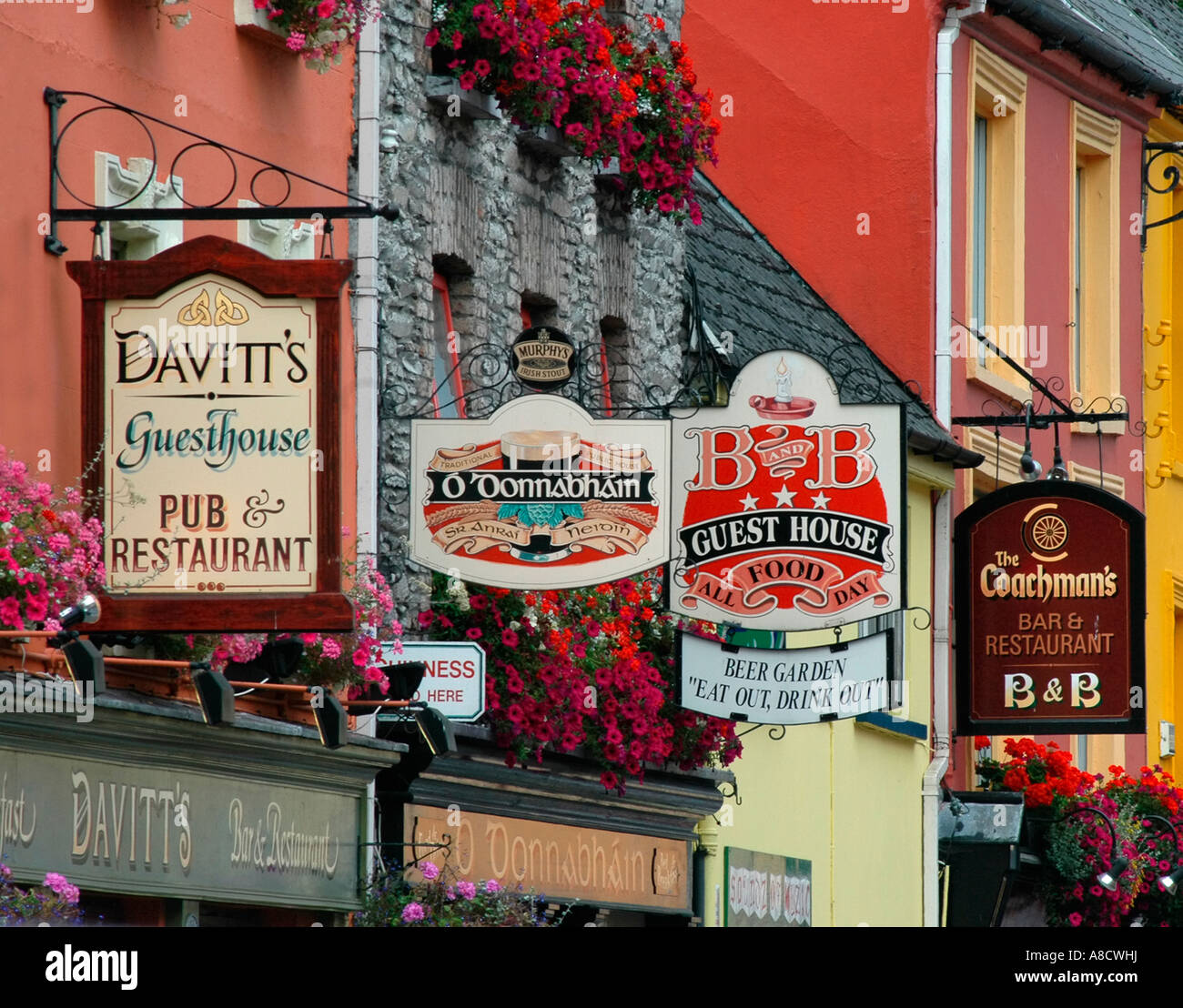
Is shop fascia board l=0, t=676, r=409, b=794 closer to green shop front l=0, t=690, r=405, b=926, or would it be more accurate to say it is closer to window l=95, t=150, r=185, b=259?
green shop front l=0, t=690, r=405, b=926

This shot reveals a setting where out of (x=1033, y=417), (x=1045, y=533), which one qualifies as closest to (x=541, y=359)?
(x=1033, y=417)

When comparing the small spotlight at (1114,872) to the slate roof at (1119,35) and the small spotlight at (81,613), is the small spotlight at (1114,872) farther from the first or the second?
the small spotlight at (81,613)

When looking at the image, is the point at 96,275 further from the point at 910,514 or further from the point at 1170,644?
the point at 1170,644

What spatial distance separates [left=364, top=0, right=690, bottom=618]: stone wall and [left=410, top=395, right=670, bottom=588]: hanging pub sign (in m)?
0.47

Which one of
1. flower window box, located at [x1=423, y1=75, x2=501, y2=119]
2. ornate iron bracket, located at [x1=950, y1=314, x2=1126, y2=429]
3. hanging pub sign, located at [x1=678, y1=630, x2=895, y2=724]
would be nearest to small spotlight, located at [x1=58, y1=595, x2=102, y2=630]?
flower window box, located at [x1=423, y1=75, x2=501, y2=119]

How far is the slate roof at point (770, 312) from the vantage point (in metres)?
18.5

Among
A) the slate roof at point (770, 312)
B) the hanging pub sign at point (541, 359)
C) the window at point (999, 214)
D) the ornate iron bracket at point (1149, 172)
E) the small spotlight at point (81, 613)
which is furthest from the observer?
the ornate iron bracket at point (1149, 172)

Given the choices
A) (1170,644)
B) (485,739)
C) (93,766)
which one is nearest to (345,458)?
(485,739)

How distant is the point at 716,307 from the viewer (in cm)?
1828

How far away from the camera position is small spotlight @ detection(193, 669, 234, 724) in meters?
10.6

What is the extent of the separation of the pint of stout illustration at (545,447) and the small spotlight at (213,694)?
2.63 metres

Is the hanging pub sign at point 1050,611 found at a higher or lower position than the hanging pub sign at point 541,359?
lower

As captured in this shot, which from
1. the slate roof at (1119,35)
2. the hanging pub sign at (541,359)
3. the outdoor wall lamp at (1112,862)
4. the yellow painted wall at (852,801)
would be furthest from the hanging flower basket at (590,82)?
the outdoor wall lamp at (1112,862)
